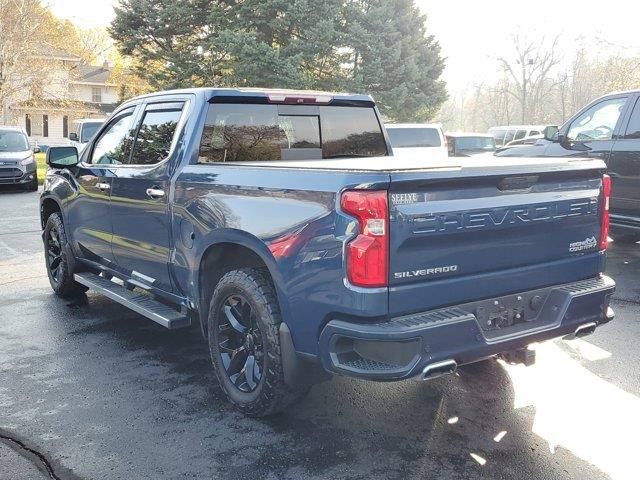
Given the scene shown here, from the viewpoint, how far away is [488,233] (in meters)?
3.32

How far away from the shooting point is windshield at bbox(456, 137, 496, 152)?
68.3 feet

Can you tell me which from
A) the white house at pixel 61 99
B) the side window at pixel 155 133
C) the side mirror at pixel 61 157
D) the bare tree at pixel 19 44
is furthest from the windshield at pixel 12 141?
the white house at pixel 61 99

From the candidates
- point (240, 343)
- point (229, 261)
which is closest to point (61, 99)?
point (229, 261)

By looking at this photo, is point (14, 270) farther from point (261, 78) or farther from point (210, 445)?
point (261, 78)

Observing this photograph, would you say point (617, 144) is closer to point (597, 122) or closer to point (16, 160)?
point (597, 122)

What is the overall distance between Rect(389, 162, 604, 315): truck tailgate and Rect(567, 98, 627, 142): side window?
4.98m

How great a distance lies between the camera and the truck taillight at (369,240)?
2984mm

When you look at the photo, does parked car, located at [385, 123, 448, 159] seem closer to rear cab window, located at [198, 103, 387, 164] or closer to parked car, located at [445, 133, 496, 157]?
parked car, located at [445, 133, 496, 157]

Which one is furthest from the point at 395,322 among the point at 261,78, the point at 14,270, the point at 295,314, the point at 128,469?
the point at 261,78

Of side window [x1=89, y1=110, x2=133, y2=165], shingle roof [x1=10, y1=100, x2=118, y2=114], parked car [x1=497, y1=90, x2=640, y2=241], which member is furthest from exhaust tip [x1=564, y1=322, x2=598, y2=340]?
shingle roof [x1=10, y1=100, x2=118, y2=114]

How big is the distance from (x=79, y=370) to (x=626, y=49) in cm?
4339

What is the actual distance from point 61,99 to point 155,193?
42402 millimetres

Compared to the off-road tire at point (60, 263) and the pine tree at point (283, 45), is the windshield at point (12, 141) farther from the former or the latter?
the off-road tire at point (60, 263)

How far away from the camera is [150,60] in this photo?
86.4ft
